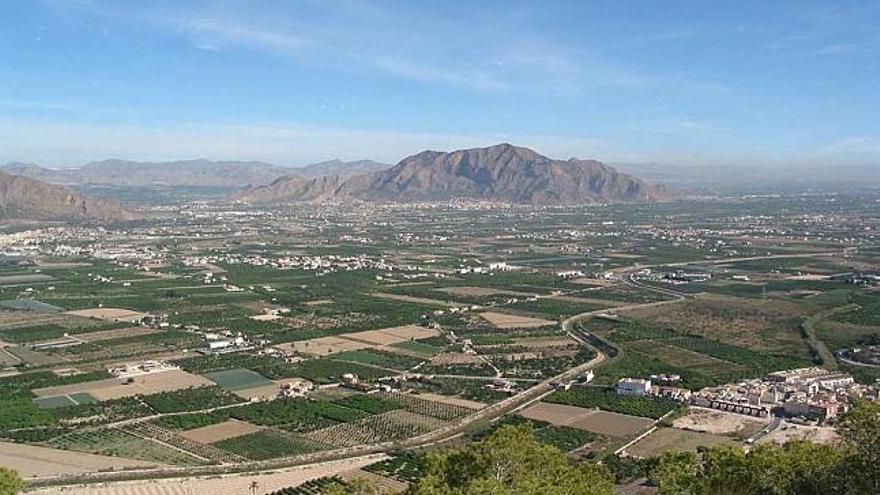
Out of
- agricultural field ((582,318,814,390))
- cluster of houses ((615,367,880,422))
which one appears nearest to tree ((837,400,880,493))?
cluster of houses ((615,367,880,422))

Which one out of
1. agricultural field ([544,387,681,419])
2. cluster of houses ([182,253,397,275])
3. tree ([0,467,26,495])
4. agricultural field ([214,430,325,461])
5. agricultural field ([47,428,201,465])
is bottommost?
agricultural field ([47,428,201,465])

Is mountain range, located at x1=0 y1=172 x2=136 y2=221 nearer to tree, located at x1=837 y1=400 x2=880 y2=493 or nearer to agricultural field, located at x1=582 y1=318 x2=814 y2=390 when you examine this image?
agricultural field, located at x1=582 y1=318 x2=814 y2=390

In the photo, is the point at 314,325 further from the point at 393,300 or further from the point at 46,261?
the point at 46,261

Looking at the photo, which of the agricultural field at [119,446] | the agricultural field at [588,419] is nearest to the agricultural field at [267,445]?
the agricultural field at [119,446]

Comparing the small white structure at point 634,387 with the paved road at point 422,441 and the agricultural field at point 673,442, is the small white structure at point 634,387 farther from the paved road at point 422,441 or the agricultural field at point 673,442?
the agricultural field at point 673,442

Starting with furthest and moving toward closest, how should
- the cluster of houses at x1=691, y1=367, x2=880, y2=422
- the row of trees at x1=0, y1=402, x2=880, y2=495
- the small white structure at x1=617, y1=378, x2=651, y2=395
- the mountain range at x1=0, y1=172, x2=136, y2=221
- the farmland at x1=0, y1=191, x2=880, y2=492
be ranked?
the mountain range at x1=0, y1=172, x2=136, y2=221
the small white structure at x1=617, y1=378, x2=651, y2=395
the cluster of houses at x1=691, y1=367, x2=880, y2=422
the farmland at x1=0, y1=191, x2=880, y2=492
the row of trees at x1=0, y1=402, x2=880, y2=495

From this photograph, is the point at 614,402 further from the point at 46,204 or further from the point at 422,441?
the point at 46,204
